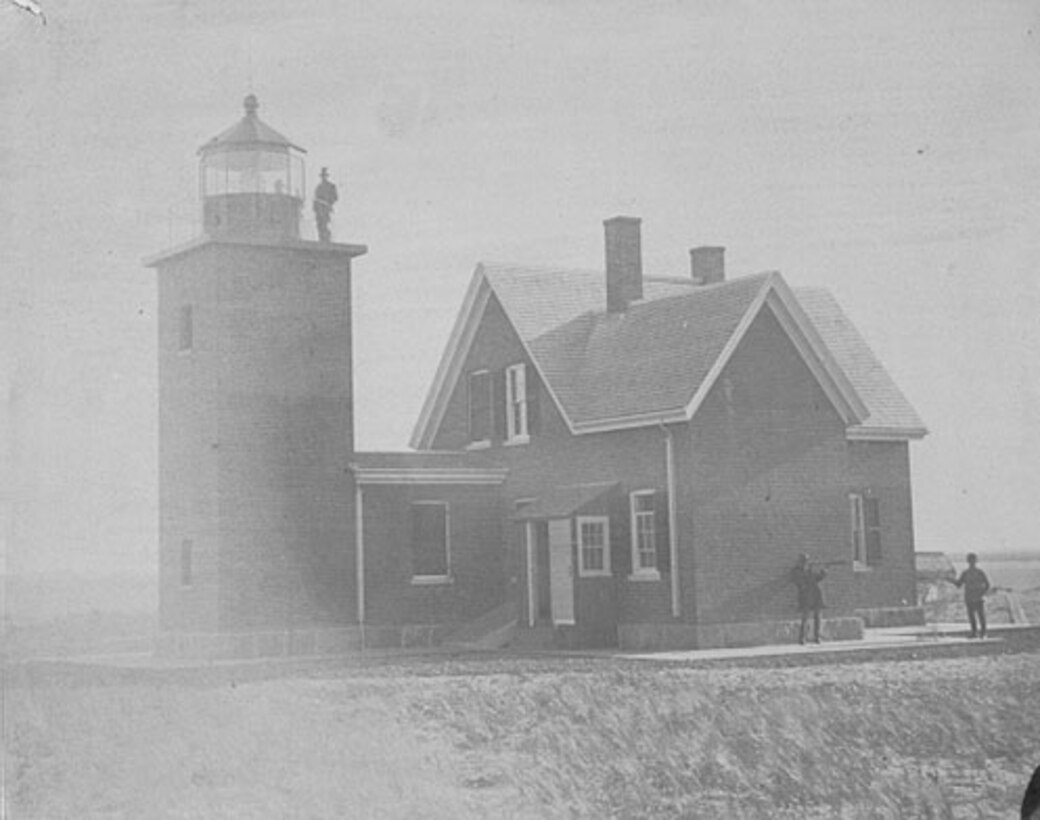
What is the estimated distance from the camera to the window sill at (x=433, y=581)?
1330 cm

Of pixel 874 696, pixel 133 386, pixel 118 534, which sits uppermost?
pixel 133 386

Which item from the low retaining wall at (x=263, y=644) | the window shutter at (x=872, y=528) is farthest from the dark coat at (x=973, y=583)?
the low retaining wall at (x=263, y=644)

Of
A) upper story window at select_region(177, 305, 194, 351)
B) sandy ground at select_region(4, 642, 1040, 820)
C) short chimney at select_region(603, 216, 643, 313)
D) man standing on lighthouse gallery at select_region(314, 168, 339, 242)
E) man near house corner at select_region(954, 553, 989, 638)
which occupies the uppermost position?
man standing on lighthouse gallery at select_region(314, 168, 339, 242)

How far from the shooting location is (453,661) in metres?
11.0

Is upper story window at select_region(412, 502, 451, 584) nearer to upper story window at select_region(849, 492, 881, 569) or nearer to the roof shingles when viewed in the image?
the roof shingles

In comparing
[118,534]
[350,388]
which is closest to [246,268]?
[350,388]

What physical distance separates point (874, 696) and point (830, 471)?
7.47 feet

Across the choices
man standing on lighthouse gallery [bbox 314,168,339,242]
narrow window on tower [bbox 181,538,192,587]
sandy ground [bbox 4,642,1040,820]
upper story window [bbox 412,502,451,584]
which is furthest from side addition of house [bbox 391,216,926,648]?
narrow window on tower [bbox 181,538,192,587]

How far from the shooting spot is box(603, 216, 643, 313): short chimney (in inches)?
386

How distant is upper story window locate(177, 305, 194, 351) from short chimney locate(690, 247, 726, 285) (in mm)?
3336

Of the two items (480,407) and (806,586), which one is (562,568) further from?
(806,586)

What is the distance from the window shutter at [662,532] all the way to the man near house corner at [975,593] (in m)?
2.29

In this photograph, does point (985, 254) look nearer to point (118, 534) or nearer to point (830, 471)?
point (830, 471)

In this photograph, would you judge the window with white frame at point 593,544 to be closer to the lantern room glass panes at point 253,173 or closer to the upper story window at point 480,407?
the upper story window at point 480,407
